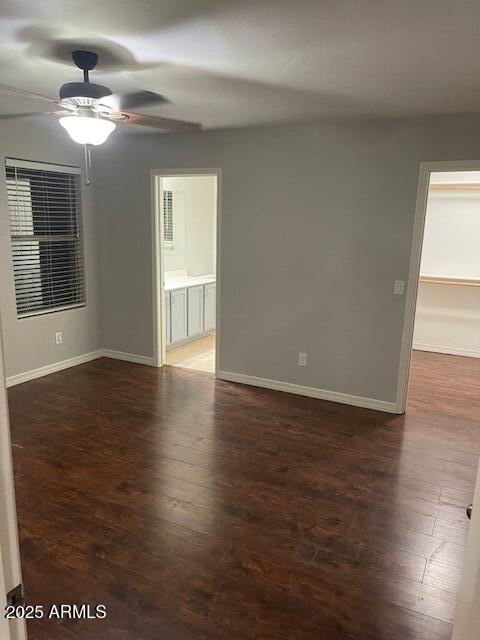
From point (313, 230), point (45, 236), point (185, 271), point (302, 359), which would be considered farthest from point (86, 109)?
point (185, 271)

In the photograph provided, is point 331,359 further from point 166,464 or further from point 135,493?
point 135,493

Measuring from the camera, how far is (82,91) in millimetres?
2246

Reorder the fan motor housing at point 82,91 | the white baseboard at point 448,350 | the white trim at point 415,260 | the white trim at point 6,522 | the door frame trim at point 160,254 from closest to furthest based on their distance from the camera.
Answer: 1. the white trim at point 6,522
2. the fan motor housing at point 82,91
3. the white trim at point 415,260
4. the door frame trim at point 160,254
5. the white baseboard at point 448,350

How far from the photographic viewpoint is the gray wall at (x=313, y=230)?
3672mm

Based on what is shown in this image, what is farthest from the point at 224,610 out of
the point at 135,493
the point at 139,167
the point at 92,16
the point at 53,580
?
the point at 139,167

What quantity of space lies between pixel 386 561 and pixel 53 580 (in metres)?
1.61

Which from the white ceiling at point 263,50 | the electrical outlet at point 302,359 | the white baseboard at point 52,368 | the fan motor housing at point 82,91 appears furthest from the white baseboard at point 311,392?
the fan motor housing at point 82,91

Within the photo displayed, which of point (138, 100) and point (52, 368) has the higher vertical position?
point (138, 100)

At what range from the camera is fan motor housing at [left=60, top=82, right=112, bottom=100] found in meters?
2.23

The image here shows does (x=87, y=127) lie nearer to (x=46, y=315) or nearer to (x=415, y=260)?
(x=415, y=260)

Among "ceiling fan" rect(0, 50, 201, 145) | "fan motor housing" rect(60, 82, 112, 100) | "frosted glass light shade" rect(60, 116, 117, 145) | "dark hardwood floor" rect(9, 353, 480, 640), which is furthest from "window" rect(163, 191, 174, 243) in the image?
"fan motor housing" rect(60, 82, 112, 100)

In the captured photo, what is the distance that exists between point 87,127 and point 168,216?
4.08m

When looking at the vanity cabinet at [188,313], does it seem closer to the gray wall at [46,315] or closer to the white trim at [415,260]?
the gray wall at [46,315]

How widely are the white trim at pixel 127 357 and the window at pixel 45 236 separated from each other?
70cm
